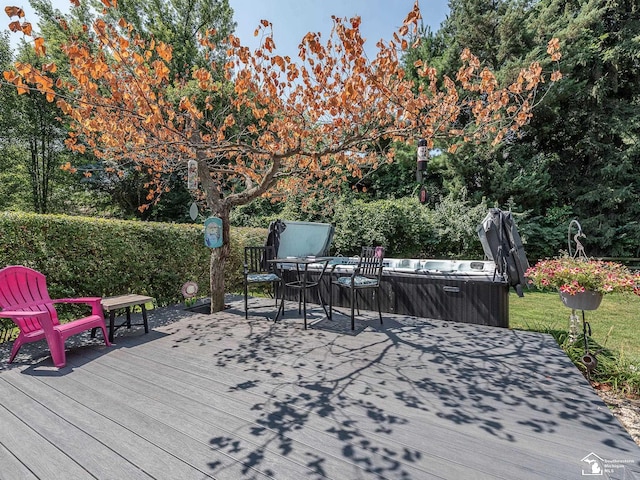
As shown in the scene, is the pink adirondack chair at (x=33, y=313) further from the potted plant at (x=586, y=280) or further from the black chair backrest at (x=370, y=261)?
the potted plant at (x=586, y=280)

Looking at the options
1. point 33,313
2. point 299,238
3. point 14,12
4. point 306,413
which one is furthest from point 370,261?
point 14,12

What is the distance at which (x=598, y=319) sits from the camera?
16.2 feet

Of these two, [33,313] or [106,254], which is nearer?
[33,313]

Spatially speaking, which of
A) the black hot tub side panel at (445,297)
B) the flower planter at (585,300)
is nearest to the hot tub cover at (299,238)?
the black hot tub side panel at (445,297)

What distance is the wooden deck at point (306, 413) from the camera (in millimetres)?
1560

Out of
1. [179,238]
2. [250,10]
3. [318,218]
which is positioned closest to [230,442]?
[179,238]

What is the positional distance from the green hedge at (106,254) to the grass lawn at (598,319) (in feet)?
16.6

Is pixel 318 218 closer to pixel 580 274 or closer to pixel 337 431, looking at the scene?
pixel 580 274

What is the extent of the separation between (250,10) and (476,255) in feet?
26.1

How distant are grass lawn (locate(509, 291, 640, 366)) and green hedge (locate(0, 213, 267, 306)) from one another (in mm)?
5054

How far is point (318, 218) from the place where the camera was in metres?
10.1

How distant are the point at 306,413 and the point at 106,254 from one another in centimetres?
365

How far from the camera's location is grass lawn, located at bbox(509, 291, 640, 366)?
3914 millimetres

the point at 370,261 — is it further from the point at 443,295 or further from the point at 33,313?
the point at 33,313
